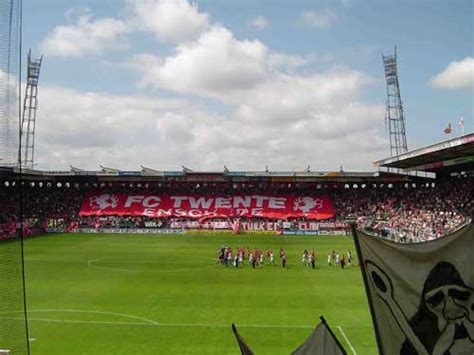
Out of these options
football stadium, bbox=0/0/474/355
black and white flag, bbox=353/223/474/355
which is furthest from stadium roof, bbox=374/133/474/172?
black and white flag, bbox=353/223/474/355

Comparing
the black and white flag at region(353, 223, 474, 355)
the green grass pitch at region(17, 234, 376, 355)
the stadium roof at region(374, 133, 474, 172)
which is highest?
the stadium roof at region(374, 133, 474, 172)

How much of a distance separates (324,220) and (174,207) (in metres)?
20.1

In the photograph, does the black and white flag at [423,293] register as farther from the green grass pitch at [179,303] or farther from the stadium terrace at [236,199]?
the stadium terrace at [236,199]

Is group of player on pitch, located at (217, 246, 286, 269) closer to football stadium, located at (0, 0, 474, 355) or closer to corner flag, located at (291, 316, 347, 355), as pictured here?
football stadium, located at (0, 0, 474, 355)

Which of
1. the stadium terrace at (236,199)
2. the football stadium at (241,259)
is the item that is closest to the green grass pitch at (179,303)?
the football stadium at (241,259)

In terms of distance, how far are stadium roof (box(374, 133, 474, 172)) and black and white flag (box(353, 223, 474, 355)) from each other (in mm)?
35917

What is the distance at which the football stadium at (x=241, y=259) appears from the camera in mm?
5004

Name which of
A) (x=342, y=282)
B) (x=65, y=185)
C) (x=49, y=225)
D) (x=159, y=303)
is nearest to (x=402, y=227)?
(x=342, y=282)

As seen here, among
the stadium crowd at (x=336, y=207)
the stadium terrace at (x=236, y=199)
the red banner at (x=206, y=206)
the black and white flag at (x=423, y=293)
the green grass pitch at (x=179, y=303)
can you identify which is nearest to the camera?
the black and white flag at (x=423, y=293)

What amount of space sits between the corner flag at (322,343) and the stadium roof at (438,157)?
118 ft

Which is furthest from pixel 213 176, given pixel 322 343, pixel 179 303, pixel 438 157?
pixel 322 343

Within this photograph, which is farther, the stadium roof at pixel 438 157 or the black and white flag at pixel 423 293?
the stadium roof at pixel 438 157

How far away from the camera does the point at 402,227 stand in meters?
54.1

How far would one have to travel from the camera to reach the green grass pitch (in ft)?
61.2
